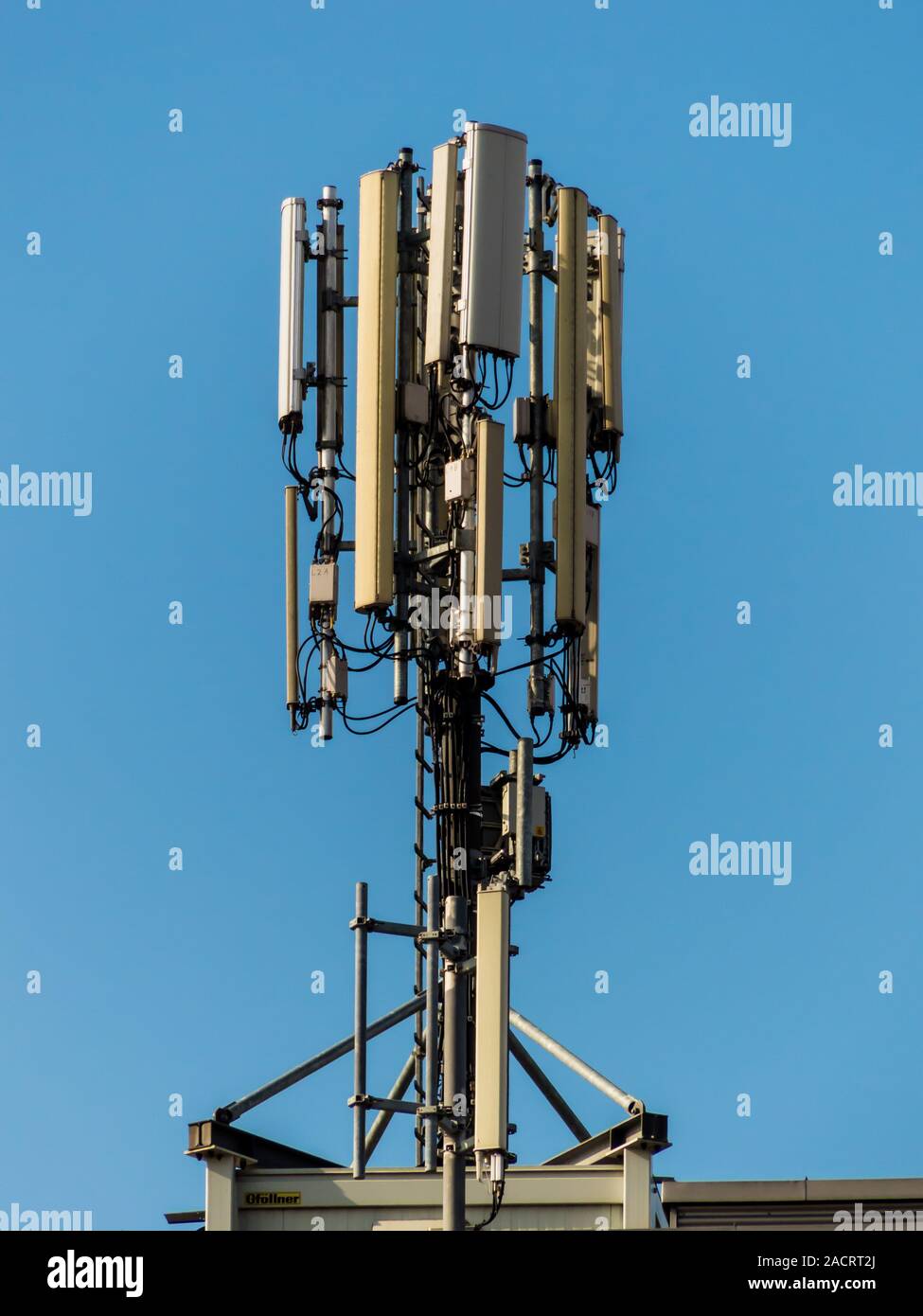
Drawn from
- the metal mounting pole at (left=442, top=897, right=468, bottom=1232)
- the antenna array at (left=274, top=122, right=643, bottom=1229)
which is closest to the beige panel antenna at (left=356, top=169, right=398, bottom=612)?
the antenna array at (left=274, top=122, right=643, bottom=1229)

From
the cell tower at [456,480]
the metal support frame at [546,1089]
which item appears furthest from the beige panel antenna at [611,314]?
the metal support frame at [546,1089]

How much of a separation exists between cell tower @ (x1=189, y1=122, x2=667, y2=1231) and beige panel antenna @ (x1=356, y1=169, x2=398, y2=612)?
0.04m

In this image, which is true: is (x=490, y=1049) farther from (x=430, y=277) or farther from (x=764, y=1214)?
(x=430, y=277)

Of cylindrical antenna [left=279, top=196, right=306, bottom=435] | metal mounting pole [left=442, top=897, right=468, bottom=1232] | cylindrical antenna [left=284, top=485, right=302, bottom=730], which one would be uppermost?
cylindrical antenna [left=279, top=196, right=306, bottom=435]

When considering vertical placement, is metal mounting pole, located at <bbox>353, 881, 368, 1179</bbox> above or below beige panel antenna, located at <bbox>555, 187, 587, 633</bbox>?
below

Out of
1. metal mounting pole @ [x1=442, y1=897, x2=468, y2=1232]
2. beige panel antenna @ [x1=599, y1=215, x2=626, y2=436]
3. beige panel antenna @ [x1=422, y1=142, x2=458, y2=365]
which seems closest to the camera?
metal mounting pole @ [x1=442, y1=897, x2=468, y2=1232]

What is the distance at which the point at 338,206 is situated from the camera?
37719 mm

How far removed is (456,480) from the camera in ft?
113

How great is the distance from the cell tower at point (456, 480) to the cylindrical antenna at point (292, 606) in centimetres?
3

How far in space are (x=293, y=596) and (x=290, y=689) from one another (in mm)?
1307

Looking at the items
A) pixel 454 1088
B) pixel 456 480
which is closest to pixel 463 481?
pixel 456 480

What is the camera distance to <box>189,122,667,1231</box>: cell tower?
34.3 meters

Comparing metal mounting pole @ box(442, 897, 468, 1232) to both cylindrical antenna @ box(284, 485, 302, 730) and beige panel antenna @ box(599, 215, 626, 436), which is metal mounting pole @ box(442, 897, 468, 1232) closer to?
cylindrical antenna @ box(284, 485, 302, 730)
